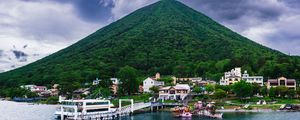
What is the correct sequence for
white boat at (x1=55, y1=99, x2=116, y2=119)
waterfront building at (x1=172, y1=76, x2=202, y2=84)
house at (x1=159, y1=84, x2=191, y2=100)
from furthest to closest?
waterfront building at (x1=172, y1=76, x2=202, y2=84)
house at (x1=159, y1=84, x2=191, y2=100)
white boat at (x1=55, y1=99, x2=116, y2=119)

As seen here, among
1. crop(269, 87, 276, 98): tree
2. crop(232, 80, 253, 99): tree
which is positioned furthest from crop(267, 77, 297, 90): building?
crop(232, 80, 253, 99): tree

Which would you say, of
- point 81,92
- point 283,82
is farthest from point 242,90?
point 81,92

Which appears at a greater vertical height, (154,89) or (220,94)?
(154,89)

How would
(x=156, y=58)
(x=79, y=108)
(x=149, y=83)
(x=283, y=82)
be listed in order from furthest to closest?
(x=156, y=58) < (x=149, y=83) < (x=283, y=82) < (x=79, y=108)

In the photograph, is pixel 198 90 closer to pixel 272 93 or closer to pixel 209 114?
pixel 272 93

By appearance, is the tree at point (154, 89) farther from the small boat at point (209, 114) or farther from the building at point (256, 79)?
the small boat at point (209, 114)

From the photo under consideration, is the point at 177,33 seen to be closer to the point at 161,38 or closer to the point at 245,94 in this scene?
the point at 161,38

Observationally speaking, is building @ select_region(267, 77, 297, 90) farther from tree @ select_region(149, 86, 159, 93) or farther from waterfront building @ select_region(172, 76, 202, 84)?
tree @ select_region(149, 86, 159, 93)

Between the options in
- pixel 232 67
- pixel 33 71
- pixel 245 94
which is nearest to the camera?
pixel 245 94

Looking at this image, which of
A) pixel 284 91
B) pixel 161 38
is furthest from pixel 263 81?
pixel 161 38
